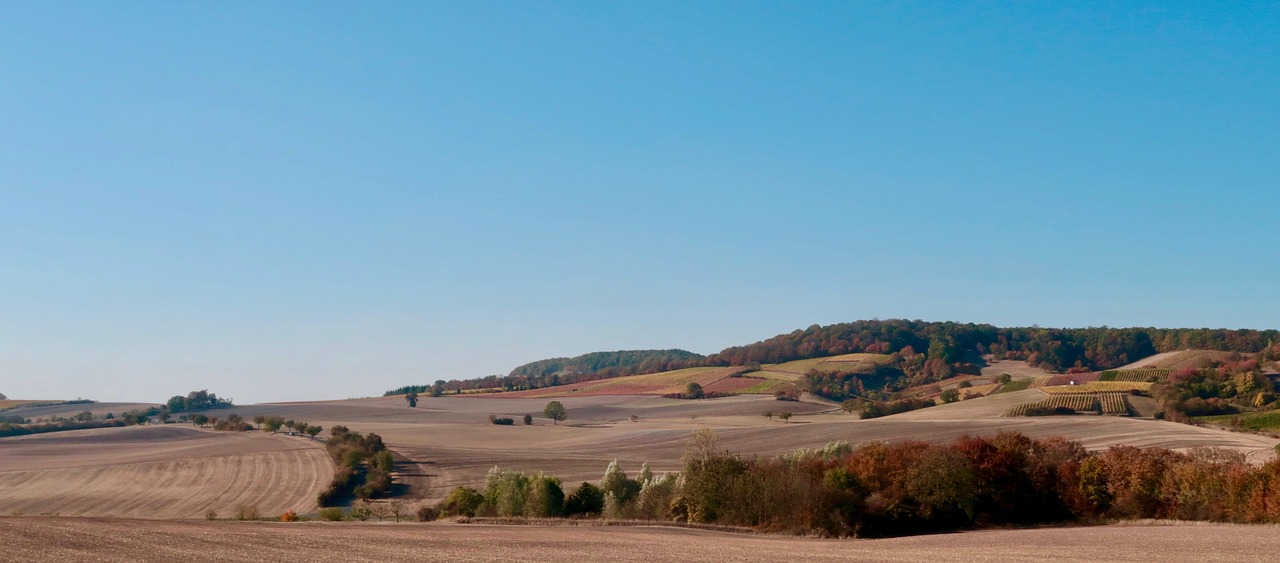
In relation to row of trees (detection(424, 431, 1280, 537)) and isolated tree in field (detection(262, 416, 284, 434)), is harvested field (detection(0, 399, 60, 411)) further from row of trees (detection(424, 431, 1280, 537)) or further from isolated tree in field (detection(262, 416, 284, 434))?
row of trees (detection(424, 431, 1280, 537))

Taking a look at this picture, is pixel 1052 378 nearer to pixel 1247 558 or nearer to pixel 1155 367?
pixel 1155 367

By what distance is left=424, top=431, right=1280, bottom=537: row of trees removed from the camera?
43.9 metres

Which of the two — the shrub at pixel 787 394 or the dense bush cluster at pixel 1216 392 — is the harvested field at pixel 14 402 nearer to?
the shrub at pixel 787 394

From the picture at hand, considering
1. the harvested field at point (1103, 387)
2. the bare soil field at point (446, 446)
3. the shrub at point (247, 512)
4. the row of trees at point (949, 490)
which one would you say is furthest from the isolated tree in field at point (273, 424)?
the harvested field at point (1103, 387)

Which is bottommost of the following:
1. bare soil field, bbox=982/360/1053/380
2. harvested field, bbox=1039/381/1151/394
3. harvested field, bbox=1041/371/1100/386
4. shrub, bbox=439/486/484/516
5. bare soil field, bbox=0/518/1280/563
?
shrub, bbox=439/486/484/516

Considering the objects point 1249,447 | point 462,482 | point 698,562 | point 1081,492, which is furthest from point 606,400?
point 698,562

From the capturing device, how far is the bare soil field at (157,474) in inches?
2463

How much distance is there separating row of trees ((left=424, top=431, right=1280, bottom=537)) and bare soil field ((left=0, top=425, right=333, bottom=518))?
76.5ft

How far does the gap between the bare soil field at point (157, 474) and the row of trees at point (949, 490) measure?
76.5 feet

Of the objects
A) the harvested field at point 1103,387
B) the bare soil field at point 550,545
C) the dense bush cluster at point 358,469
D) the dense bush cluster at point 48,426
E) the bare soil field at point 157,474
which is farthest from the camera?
the harvested field at point 1103,387

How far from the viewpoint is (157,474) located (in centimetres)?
7525

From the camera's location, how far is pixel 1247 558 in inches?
1016

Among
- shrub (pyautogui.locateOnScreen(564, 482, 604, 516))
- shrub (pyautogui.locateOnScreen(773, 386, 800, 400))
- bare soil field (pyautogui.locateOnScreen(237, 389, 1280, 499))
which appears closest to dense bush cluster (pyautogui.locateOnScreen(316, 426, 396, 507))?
bare soil field (pyautogui.locateOnScreen(237, 389, 1280, 499))

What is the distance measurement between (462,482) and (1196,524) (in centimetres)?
4868
